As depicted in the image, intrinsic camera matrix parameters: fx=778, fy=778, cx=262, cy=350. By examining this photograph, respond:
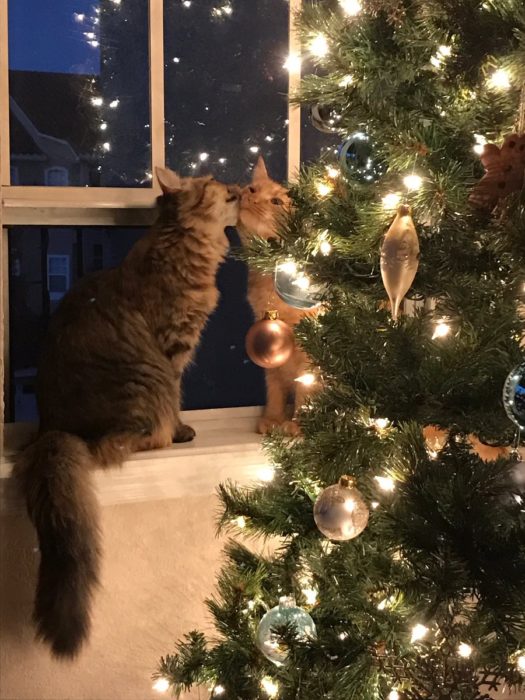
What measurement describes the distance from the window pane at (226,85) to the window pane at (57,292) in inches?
8.6

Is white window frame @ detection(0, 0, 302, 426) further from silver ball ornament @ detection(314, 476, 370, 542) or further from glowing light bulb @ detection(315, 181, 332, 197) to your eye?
silver ball ornament @ detection(314, 476, 370, 542)

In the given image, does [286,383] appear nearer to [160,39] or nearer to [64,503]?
[64,503]

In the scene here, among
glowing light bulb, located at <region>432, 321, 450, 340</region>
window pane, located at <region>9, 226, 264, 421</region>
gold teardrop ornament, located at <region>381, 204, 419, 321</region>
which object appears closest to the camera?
gold teardrop ornament, located at <region>381, 204, 419, 321</region>

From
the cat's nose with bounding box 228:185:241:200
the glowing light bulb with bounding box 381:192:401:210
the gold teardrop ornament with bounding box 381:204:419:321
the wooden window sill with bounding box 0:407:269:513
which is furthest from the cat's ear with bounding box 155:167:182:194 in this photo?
the gold teardrop ornament with bounding box 381:204:419:321

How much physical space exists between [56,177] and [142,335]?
17.4 inches

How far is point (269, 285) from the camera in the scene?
1794 millimetres

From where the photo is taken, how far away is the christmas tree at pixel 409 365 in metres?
0.97

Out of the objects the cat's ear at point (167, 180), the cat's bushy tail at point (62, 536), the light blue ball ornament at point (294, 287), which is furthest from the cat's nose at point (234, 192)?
the cat's bushy tail at point (62, 536)

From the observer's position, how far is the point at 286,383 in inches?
72.7

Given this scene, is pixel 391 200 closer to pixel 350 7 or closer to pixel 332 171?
pixel 332 171

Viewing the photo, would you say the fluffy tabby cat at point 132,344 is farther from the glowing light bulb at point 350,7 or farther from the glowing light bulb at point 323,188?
the glowing light bulb at point 350,7

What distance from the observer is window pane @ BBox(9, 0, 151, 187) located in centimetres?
177

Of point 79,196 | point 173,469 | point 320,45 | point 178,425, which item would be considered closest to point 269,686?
point 173,469

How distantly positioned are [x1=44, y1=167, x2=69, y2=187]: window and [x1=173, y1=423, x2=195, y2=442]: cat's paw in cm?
63
